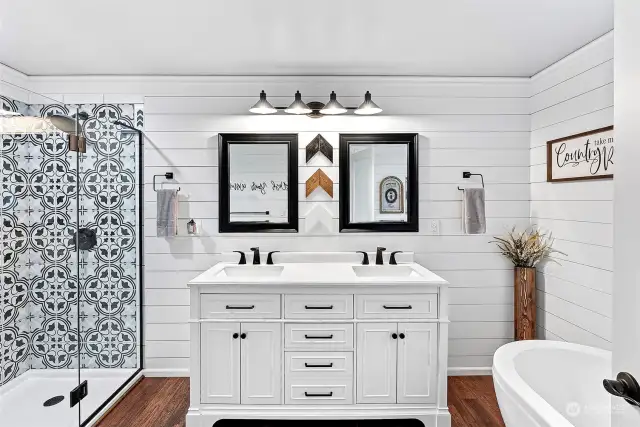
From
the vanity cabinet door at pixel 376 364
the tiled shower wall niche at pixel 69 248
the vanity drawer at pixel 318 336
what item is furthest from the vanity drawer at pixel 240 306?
the tiled shower wall niche at pixel 69 248

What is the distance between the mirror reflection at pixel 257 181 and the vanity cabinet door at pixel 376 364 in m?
1.26

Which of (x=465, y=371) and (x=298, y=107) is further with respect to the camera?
(x=465, y=371)

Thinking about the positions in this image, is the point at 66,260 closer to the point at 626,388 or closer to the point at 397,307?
the point at 397,307

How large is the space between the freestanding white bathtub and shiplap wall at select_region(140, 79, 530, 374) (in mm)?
1097

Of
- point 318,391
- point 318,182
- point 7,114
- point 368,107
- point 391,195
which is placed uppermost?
point 368,107

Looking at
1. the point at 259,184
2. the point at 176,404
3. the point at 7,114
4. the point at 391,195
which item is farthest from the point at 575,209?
the point at 7,114

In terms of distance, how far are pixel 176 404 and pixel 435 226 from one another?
7.81 ft

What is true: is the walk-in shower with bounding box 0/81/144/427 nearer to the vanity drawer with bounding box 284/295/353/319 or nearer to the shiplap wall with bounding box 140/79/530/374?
the shiplap wall with bounding box 140/79/530/374

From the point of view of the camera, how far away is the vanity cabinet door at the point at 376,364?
2.40m

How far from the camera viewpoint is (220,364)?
2.40m

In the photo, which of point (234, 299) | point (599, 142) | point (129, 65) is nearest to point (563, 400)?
point (599, 142)

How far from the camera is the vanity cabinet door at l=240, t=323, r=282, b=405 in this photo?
2.40m

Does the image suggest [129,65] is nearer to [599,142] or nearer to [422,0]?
[422,0]

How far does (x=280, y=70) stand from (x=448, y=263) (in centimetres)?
207
